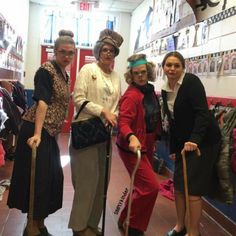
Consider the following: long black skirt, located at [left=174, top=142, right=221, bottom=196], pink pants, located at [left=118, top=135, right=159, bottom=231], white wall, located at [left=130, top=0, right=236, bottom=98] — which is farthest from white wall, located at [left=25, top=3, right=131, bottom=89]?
long black skirt, located at [left=174, top=142, right=221, bottom=196]

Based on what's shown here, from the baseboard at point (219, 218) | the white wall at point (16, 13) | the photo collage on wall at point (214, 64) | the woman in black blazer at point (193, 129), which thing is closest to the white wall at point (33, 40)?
the white wall at point (16, 13)

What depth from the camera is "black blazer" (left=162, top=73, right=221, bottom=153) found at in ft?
8.46

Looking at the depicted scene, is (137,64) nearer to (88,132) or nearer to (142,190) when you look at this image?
(88,132)

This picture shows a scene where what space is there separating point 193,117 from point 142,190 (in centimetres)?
69

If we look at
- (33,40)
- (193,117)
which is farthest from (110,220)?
(33,40)

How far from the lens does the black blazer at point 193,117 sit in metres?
2.58

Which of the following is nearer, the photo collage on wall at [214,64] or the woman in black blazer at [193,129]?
the woman in black blazer at [193,129]

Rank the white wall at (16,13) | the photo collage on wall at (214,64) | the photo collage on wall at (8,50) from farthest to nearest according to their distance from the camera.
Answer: the white wall at (16,13), the photo collage on wall at (8,50), the photo collage on wall at (214,64)

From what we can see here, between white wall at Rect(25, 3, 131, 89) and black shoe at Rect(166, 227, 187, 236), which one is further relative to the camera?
white wall at Rect(25, 3, 131, 89)

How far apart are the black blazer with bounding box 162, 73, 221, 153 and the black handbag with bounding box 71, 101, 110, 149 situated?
1.79 feet

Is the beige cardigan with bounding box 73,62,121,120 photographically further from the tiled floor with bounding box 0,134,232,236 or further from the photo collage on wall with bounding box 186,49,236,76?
the photo collage on wall with bounding box 186,49,236,76

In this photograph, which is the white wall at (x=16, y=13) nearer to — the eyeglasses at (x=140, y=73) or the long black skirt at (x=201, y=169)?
the eyeglasses at (x=140, y=73)

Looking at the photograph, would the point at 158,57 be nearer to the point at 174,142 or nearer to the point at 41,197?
the point at 174,142

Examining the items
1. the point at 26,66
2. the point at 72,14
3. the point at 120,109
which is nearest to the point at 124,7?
the point at 72,14
